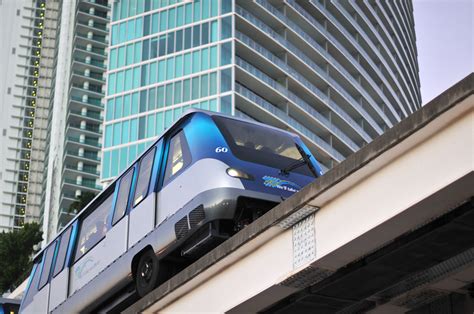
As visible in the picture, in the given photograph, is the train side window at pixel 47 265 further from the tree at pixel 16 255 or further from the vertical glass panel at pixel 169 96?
the vertical glass panel at pixel 169 96

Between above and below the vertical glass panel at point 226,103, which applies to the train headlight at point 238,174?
below

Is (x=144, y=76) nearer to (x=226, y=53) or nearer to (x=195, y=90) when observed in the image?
(x=195, y=90)

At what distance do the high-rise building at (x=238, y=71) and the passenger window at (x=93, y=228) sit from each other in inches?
1928

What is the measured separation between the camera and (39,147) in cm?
14062

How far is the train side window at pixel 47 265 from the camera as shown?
17953 mm

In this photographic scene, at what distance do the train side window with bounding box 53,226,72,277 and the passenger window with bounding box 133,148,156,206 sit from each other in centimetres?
355

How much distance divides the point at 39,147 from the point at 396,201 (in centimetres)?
13654

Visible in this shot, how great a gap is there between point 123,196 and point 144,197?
107cm

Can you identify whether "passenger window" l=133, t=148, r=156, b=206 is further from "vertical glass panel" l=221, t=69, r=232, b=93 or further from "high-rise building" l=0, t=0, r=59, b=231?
"high-rise building" l=0, t=0, r=59, b=231

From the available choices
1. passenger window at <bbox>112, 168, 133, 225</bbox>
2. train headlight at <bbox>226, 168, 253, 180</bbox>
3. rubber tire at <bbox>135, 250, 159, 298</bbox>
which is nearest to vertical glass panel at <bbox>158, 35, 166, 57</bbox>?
passenger window at <bbox>112, 168, 133, 225</bbox>

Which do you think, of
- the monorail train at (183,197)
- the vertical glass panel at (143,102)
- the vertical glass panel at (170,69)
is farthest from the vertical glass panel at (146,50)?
the monorail train at (183,197)

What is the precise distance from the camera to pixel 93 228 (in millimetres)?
15883

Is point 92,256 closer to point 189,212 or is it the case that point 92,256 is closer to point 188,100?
point 189,212

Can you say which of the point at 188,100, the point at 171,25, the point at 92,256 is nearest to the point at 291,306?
the point at 92,256
